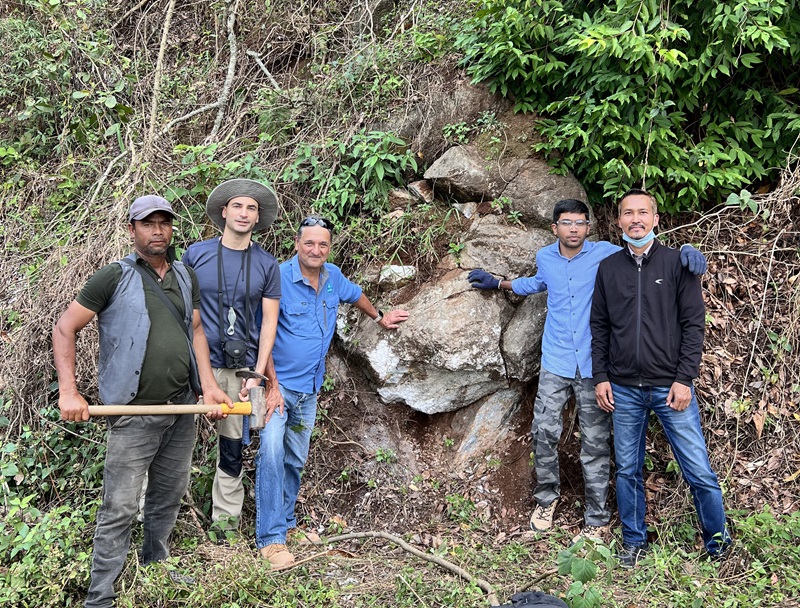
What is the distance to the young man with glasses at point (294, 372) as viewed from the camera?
4.31 meters

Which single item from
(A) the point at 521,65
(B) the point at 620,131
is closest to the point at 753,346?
(B) the point at 620,131

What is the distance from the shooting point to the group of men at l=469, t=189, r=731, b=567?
14.0 feet

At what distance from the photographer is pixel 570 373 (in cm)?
470

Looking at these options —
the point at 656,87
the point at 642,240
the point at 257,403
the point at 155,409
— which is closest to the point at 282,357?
the point at 257,403

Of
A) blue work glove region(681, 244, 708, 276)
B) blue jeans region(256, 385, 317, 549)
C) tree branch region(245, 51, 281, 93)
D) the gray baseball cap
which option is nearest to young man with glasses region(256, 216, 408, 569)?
blue jeans region(256, 385, 317, 549)

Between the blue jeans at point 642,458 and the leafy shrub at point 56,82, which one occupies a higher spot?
the leafy shrub at point 56,82

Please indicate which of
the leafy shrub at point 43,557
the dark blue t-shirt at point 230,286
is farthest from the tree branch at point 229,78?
the leafy shrub at point 43,557

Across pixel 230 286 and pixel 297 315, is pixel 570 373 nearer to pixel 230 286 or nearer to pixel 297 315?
pixel 297 315

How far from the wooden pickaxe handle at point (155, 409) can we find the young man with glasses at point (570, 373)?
227cm

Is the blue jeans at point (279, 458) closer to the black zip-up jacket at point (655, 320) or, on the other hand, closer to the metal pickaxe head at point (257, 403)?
the metal pickaxe head at point (257, 403)

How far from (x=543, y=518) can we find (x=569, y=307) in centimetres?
158

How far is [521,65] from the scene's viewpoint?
18.5 feet

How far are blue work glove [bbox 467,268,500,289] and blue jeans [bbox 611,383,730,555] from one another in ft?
4.25

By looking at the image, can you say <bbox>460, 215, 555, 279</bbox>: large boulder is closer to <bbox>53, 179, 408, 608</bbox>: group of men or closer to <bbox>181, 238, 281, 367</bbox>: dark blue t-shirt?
<bbox>53, 179, 408, 608</bbox>: group of men
